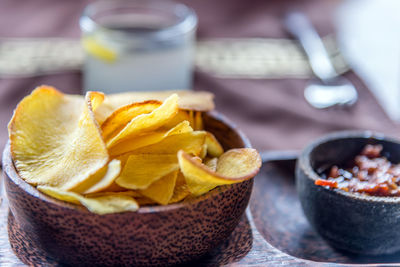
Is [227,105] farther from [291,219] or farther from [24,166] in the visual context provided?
[24,166]

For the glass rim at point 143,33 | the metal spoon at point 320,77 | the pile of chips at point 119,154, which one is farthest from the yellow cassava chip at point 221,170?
the metal spoon at point 320,77

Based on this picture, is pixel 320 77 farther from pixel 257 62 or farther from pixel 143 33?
pixel 143 33

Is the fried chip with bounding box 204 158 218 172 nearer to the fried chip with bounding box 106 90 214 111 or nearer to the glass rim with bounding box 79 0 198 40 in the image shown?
the fried chip with bounding box 106 90 214 111

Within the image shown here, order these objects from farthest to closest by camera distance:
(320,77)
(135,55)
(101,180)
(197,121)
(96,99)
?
1. (320,77)
2. (135,55)
3. (197,121)
4. (96,99)
5. (101,180)

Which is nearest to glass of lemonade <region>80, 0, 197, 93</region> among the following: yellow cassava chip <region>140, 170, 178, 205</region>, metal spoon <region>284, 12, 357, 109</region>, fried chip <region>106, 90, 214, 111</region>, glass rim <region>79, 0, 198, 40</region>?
glass rim <region>79, 0, 198, 40</region>

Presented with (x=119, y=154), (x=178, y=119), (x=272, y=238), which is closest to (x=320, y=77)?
(x=272, y=238)

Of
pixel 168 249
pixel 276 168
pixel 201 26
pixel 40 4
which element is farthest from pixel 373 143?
pixel 40 4
